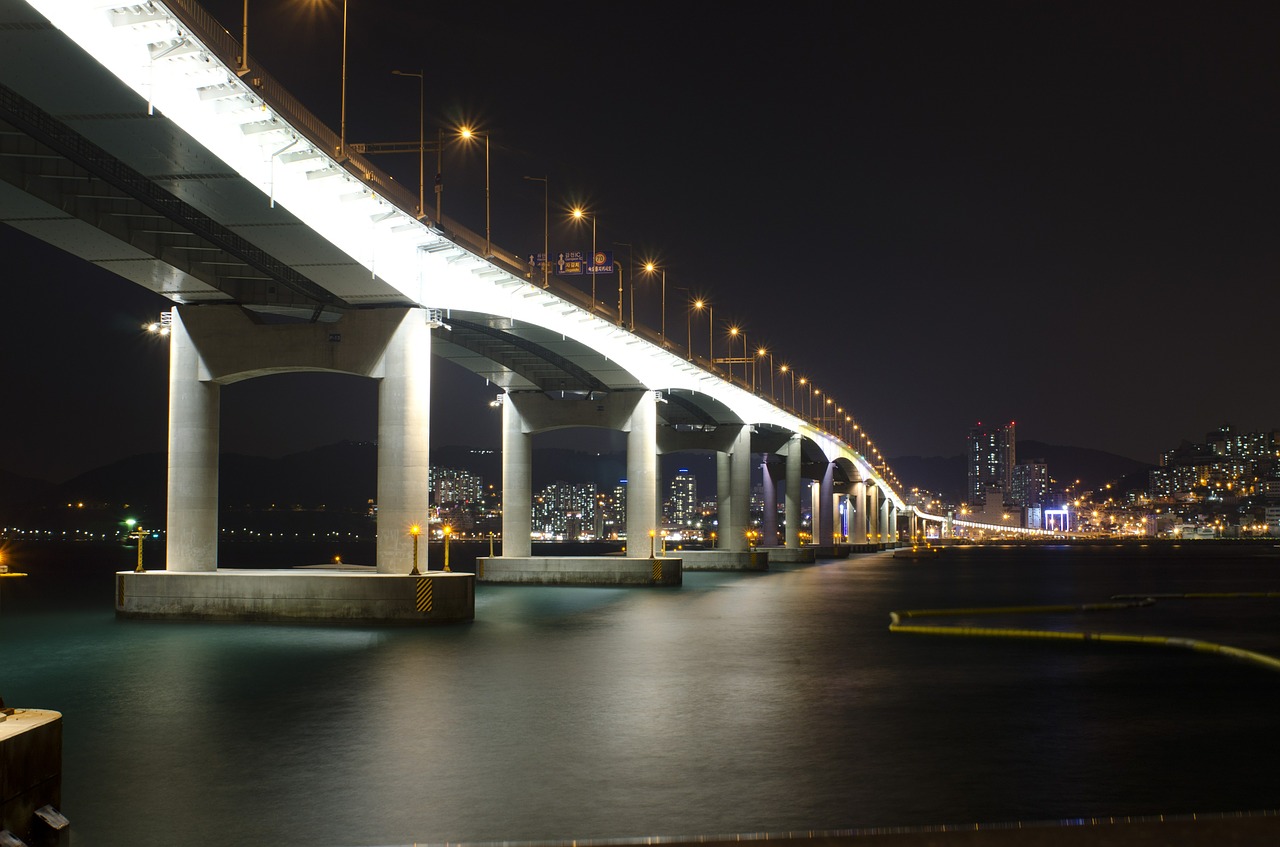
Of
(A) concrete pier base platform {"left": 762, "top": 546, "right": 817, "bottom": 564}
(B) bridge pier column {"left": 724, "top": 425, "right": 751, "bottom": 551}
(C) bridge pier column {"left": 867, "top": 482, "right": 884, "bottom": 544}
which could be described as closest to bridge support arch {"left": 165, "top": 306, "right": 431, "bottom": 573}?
(B) bridge pier column {"left": 724, "top": 425, "right": 751, "bottom": 551}

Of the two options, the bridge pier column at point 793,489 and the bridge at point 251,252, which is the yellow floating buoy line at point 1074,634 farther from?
the bridge pier column at point 793,489

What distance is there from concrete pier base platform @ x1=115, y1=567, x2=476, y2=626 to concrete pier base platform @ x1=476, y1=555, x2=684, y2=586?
2354cm

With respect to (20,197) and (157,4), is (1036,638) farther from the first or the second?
(20,197)

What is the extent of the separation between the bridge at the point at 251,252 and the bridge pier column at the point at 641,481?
0.35ft

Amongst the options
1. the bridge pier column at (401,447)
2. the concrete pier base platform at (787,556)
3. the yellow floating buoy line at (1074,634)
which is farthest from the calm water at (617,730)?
the concrete pier base platform at (787,556)

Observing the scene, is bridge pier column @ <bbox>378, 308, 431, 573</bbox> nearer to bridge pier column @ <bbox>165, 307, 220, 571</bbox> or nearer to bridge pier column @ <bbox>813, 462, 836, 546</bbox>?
bridge pier column @ <bbox>165, 307, 220, 571</bbox>

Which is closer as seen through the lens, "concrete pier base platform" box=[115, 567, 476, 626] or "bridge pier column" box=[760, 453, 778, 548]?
"concrete pier base platform" box=[115, 567, 476, 626]

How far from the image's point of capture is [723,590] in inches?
2203

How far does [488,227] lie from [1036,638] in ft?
74.5

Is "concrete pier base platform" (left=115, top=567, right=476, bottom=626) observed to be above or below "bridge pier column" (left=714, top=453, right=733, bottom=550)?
below

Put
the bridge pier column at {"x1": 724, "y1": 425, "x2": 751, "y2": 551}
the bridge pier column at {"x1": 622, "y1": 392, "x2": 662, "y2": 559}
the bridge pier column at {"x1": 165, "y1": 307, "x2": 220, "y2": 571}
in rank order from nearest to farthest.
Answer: the bridge pier column at {"x1": 165, "y1": 307, "x2": 220, "y2": 571} → the bridge pier column at {"x1": 622, "y1": 392, "x2": 662, "y2": 559} → the bridge pier column at {"x1": 724, "y1": 425, "x2": 751, "y2": 551}

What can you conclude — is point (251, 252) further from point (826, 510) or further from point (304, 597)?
point (826, 510)

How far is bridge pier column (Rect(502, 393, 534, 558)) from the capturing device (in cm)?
6178

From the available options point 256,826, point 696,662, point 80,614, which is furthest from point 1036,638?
point 80,614
